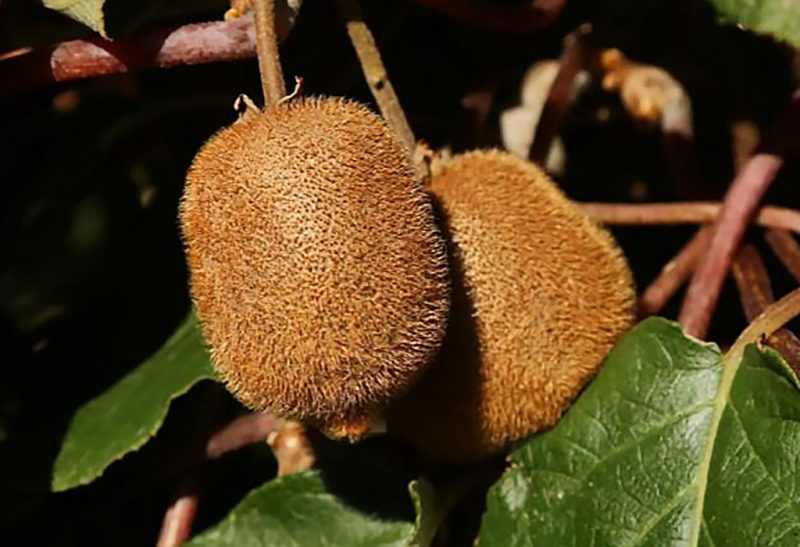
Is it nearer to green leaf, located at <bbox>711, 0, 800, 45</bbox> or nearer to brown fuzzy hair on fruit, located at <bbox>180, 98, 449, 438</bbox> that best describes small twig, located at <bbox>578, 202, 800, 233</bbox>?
green leaf, located at <bbox>711, 0, 800, 45</bbox>

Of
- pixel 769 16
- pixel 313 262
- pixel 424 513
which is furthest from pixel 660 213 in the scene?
pixel 313 262

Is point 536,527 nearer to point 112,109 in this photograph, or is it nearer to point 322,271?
point 322,271

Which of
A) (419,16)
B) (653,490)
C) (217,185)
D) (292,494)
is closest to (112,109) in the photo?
(419,16)

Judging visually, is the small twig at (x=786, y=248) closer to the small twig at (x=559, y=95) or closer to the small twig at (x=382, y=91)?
the small twig at (x=559, y=95)

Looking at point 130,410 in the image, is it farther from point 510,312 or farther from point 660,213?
point 660,213

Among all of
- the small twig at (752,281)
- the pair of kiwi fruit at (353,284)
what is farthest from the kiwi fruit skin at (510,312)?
the small twig at (752,281)

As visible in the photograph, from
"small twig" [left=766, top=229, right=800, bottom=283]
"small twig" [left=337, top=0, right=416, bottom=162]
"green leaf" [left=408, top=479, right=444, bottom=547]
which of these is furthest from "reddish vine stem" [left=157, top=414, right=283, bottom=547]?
"small twig" [left=766, top=229, right=800, bottom=283]

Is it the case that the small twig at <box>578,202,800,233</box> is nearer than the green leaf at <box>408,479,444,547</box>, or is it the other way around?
the green leaf at <box>408,479,444,547</box>
